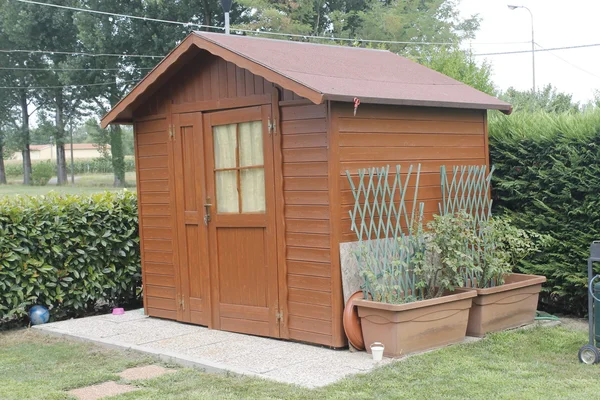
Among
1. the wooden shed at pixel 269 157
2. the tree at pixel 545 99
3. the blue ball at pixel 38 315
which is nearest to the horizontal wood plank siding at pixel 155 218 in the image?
the wooden shed at pixel 269 157

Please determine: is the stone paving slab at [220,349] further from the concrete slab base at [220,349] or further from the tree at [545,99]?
the tree at [545,99]

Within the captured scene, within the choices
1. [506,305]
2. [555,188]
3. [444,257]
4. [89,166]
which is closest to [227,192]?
[444,257]

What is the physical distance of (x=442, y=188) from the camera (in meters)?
6.96

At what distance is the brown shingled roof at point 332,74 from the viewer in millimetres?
6125

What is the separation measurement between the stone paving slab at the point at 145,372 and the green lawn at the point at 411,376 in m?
0.10

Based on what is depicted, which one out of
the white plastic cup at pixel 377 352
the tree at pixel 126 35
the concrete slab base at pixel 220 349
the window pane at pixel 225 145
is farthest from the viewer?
the tree at pixel 126 35

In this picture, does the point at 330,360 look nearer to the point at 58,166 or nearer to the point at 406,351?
the point at 406,351

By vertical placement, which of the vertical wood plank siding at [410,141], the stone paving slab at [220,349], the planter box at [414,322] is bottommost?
the stone paving slab at [220,349]

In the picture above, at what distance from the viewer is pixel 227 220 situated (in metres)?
7.12

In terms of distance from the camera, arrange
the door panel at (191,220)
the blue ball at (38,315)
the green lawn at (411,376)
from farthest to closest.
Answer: the blue ball at (38,315)
the door panel at (191,220)
the green lawn at (411,376)

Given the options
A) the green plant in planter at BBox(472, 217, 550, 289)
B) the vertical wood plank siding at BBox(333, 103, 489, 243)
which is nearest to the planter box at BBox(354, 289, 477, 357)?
the green plant in planter at BBox(472, 217, 550, 289)

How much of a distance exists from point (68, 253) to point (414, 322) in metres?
4.17

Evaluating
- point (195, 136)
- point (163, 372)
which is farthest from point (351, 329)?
point (195, 136)

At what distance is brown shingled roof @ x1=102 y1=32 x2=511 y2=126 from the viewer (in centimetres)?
612
